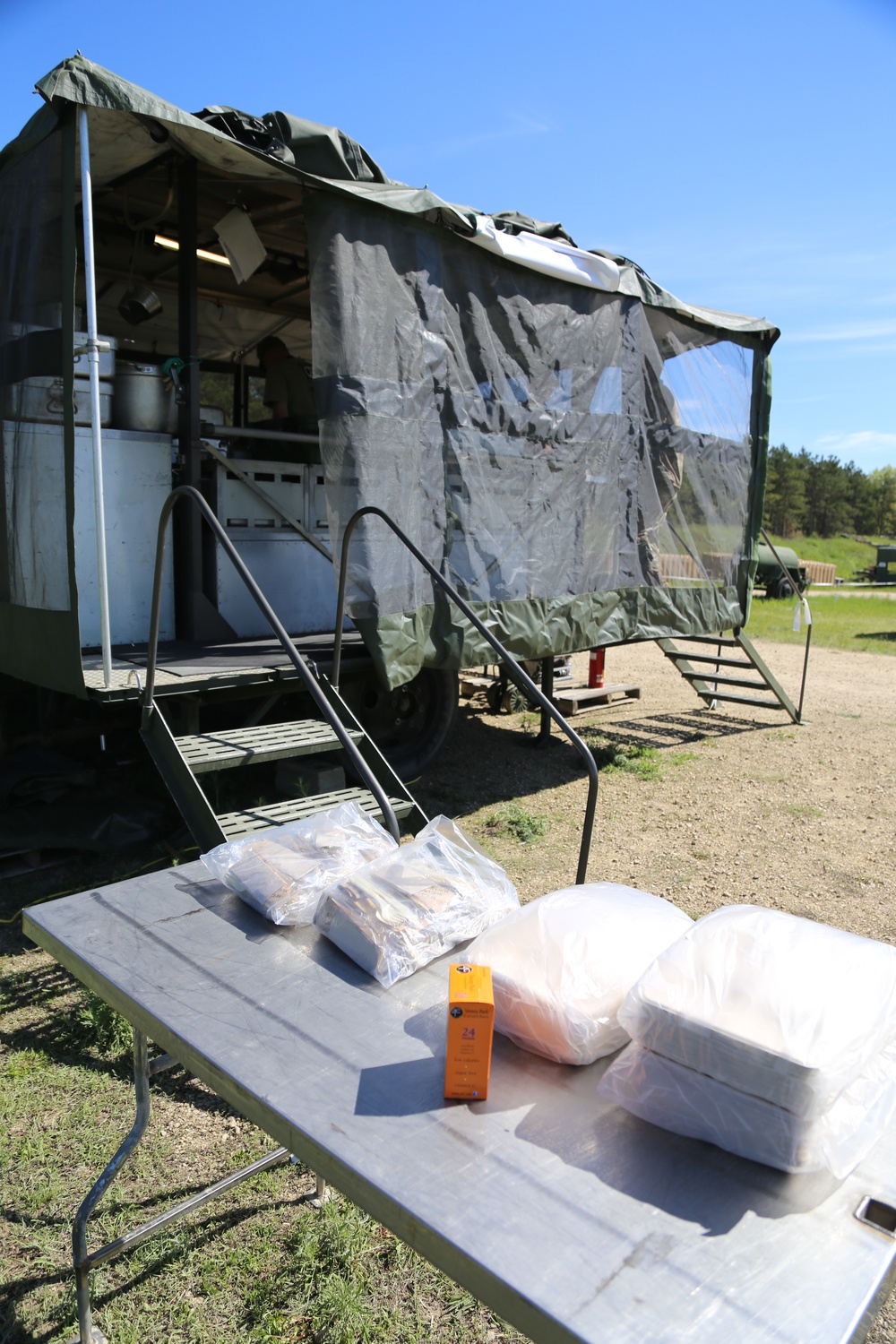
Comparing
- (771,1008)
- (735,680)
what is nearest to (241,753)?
(771,1008)

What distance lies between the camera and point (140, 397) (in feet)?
15.1

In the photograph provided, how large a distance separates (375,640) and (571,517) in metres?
1.89

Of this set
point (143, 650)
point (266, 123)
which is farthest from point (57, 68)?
point (143, 650)

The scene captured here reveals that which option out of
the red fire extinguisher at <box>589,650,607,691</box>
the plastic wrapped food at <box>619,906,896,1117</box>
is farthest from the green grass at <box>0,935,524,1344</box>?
the red fire extinguisher at <box>589,650,607,691</box>

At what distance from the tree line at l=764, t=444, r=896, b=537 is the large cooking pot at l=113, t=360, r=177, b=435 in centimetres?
5130

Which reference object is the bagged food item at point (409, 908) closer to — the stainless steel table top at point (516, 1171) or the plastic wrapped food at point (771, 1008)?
the stainless steel table top at point (516, 1171)

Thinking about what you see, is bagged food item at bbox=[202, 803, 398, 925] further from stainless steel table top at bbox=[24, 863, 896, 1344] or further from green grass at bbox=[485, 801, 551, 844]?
green grass at bbox=[485, 801, 551, 844]

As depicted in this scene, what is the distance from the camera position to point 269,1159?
7.47ft

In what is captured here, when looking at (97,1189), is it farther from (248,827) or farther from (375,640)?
(375,640)

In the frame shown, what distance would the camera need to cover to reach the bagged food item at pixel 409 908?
173cm

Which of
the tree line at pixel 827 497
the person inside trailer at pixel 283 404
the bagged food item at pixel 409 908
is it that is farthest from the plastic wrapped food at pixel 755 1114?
the tree line at pixel 827 497

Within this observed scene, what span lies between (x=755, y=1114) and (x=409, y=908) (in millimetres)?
788

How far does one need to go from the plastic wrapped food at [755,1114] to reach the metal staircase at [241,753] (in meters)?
1.48

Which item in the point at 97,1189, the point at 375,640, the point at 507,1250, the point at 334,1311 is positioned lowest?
the point at 334,1311
